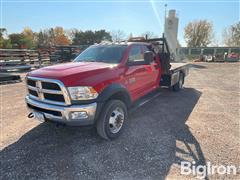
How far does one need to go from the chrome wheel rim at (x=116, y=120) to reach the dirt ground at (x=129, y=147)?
25cm

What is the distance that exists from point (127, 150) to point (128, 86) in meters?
1.34

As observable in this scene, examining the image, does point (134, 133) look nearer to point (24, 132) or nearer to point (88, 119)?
point (88, 119)

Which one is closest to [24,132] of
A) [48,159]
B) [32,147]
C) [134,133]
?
[32,147]

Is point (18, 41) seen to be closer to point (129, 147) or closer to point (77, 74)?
point (77, 74)

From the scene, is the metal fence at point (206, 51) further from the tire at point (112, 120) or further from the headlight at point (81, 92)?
the headlight at point (81, 92)

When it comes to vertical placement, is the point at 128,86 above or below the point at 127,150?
above

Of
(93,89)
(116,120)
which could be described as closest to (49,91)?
(93,89)

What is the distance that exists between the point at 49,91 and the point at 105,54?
1685 mm

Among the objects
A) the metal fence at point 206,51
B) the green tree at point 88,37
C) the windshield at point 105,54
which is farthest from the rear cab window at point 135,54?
the green tree at point 88,37

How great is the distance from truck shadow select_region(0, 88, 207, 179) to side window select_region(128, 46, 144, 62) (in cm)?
155

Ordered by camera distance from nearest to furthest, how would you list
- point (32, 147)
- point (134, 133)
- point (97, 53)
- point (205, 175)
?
1. point (205, 175)
2. point (32, 147)
3. point (134, 133)
4. point (97, 53)

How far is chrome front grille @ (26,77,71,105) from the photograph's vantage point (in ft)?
9.21

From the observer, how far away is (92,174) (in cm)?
257

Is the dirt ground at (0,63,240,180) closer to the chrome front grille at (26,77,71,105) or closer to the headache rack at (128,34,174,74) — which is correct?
the chrome front grille at (26,77,71,105)
